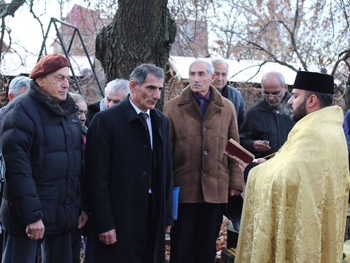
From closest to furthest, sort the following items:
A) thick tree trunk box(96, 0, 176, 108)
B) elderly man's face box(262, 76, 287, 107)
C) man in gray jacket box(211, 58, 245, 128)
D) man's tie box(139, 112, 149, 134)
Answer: man's tie box(139, 112, 149, 134), elderly man's face box(262, 76, 287, 107), man in gray jacket box(211, 58, 245, 128), thick tree trunk box(96, 0, 176, 108)

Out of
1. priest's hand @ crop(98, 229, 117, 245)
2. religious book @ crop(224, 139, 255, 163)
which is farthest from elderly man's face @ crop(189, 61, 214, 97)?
priest's hand @ crop(98, 229, 117, 245)

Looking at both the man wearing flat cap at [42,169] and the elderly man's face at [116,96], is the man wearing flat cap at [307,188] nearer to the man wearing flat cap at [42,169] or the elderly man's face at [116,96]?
the man wearing flat cap at [42,169]

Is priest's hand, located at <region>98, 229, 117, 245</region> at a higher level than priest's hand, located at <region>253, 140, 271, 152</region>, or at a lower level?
lower

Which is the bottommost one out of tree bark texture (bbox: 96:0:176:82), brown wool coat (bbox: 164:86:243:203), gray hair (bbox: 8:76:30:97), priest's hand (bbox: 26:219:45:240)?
priest's hand (bbox: 26:219:45:240)

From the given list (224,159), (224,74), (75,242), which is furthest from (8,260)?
(224,74)

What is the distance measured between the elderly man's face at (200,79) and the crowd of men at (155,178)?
10 mm

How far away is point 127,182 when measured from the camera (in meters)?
3.60

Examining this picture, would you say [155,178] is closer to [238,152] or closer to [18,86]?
[238,152]

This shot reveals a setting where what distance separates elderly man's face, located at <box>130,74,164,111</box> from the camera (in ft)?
12.3

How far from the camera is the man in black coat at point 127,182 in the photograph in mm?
3551

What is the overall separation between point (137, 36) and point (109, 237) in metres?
2.72

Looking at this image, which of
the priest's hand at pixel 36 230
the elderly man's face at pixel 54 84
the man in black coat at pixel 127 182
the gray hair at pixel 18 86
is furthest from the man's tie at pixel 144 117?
the gray hair at pixel 18 86

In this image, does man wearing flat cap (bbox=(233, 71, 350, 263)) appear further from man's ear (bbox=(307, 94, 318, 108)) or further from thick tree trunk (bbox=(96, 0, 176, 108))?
thick tree trunk (bbox=(96, 0, 176, 108))

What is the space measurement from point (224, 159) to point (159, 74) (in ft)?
3.52
